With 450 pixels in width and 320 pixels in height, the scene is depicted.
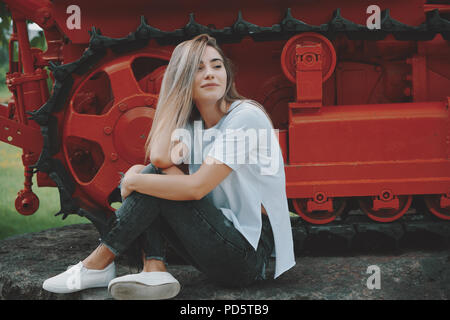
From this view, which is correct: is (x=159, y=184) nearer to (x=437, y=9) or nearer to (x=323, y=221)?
(x=323, y=221)

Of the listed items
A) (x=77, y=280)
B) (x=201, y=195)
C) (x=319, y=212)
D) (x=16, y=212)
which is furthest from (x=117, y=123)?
(x=16, y=212)

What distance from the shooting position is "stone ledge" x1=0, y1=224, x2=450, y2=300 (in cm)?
262

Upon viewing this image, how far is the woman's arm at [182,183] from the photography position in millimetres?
2305

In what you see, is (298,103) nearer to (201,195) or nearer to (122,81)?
(122,81)

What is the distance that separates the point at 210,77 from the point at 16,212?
3.58 meters

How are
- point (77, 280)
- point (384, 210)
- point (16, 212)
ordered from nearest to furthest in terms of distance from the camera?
1. point (77, 280)
2. point (384, 210)
3. point (16, 212)

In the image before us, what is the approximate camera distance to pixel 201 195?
91.4 inches

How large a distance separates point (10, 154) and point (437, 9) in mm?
5229

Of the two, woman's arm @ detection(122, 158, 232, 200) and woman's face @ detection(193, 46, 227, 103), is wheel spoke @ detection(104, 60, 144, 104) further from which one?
woman's arm @ detection(122, 158, 232, 200)

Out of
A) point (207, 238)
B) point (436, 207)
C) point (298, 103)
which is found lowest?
point (436, 207)

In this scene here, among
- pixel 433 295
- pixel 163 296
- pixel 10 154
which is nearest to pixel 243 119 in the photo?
pixel 163 296

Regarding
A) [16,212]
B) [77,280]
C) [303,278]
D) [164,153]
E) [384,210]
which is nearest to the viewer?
[164,153]

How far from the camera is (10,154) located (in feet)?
22.0

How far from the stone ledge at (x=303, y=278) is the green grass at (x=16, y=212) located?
120cm
